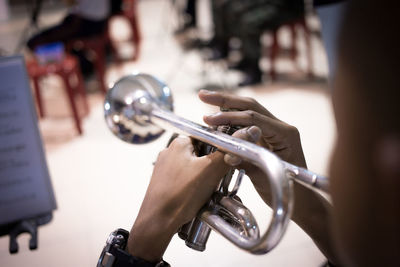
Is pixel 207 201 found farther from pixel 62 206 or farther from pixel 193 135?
pixel 62 206

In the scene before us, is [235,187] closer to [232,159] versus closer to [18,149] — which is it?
[232,159]

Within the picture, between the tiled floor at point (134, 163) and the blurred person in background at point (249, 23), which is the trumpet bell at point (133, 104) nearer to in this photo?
the tiled floor at point (134, 163)

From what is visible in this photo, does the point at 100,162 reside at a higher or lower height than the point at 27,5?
lower

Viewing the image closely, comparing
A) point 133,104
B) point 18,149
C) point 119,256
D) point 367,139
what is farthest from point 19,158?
point 367,139

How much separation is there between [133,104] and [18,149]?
Answer: 3.25ft

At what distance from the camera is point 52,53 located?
2.99m

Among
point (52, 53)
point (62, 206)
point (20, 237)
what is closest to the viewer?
point (20, 237)

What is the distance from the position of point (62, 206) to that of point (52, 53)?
51.7 inches

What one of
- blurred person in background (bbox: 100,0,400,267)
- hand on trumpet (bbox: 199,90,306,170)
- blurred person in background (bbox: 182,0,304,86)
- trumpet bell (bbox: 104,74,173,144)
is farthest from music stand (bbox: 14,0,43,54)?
blurred person in background (bbox: 100,0,400,267)

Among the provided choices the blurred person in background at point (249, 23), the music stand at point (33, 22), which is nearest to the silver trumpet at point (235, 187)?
the blurred person in background at point (249, 23)

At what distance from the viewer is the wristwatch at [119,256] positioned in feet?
2.30

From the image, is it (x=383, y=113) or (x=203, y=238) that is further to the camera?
(x=203, y=238)

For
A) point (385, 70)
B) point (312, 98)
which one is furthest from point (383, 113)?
point (312, 98)

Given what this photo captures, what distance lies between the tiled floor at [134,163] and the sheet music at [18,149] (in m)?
0.16
